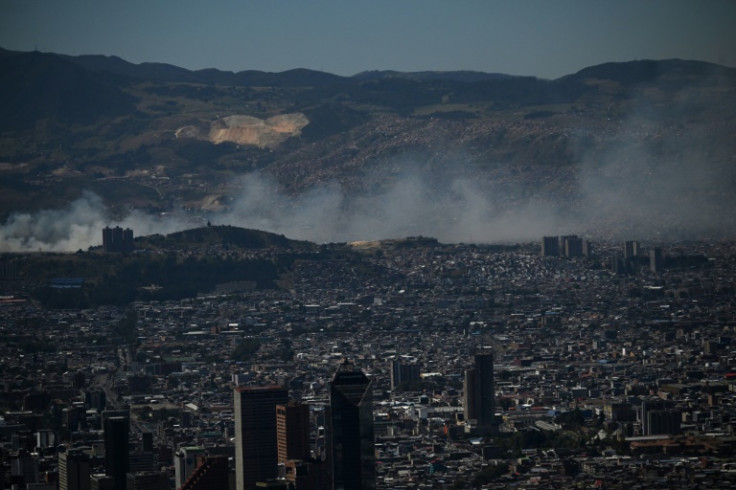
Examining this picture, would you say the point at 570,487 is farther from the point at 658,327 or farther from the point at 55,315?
the point at 55,315

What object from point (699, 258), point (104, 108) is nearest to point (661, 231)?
point (699, 258)

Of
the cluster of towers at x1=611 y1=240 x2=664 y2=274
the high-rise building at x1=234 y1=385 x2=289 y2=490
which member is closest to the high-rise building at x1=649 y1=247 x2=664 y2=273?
the cluster of towers at x1=611 y1=240 x2=664 y2=274

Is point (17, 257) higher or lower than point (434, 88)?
lower

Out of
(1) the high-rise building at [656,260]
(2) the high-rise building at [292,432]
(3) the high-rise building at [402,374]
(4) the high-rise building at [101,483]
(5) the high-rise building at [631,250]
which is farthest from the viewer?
(5) the high-rise building at [631,250]

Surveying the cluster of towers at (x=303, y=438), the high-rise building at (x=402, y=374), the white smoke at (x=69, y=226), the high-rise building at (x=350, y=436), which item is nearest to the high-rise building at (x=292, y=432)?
the cluster of towers at (x=303, y=438)

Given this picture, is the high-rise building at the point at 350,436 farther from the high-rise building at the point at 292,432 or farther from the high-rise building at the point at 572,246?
the high-rise building at the point at 572,246

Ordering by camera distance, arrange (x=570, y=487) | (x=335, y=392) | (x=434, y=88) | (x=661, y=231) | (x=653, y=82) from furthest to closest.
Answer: (x=434, y=88) → (x=653, y=82) → (x=661, y=231) → (x=570, y=487) → (x=335, y=392)

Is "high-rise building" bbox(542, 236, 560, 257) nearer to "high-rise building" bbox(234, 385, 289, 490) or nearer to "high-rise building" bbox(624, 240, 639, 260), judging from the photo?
"high-rise building" bbox(624, 240, 639, 260)
